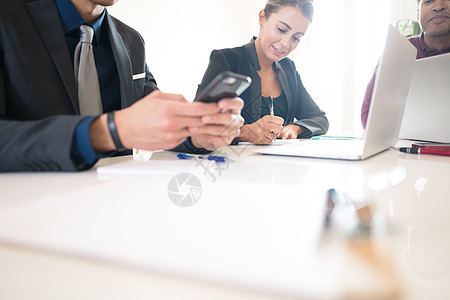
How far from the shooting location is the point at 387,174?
2.00ft

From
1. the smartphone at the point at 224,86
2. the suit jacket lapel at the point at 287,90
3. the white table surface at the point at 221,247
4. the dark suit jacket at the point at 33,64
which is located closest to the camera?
the white table surface at the point at 221,247

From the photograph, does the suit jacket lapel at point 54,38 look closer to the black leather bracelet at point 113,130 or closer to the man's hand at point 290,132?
the black leather bracelet at point 113,130

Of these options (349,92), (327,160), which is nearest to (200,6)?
(349,92)

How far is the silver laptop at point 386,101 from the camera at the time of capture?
2.31 feet

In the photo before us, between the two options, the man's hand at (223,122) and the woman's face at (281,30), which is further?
the woman's face at (281,30)

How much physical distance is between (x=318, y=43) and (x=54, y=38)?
12.4 ft

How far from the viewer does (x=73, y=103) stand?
0.89m

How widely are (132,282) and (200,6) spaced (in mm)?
4358

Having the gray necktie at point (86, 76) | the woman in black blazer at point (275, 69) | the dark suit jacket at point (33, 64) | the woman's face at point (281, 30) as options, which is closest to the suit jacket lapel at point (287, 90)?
the woman in black blazer at point (275, 69)

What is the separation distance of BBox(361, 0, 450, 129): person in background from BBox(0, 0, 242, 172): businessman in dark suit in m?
1.12

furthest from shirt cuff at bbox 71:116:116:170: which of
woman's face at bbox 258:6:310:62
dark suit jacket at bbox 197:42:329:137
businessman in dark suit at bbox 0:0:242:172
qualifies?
woman's face at bbox 258:6:310:62

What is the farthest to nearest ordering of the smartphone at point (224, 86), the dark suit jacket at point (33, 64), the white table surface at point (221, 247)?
the dark suit jacket at point (33, 64) → the smartphone at point (224, 86) → the white table surface at point (221, 247)

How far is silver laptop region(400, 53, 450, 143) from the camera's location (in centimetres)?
101

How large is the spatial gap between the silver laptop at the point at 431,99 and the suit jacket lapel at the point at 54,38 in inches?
46.2
